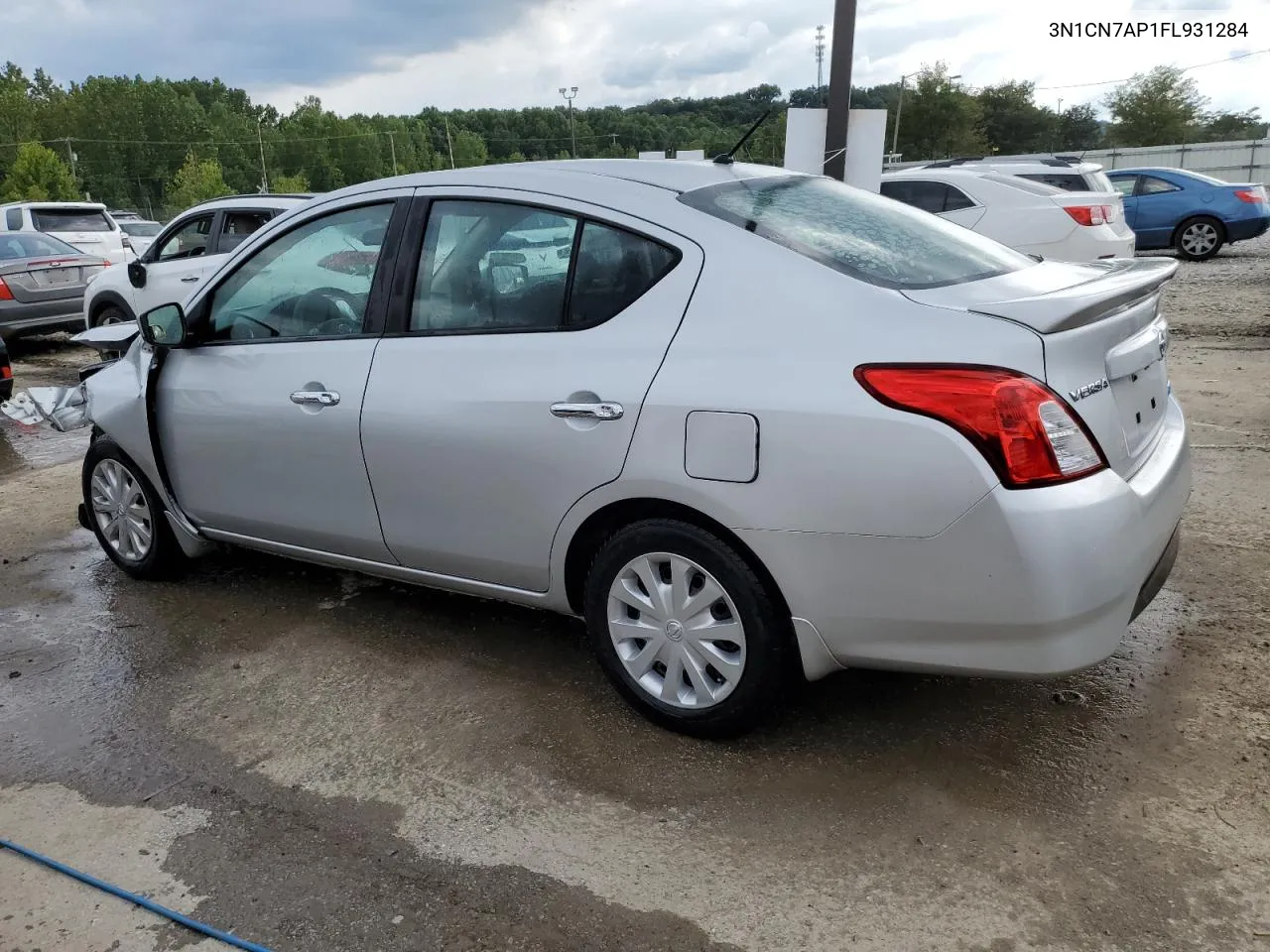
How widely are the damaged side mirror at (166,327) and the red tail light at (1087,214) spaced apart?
939 centimetres

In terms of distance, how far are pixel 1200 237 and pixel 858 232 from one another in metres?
15.2

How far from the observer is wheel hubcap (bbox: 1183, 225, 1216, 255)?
15.5 m

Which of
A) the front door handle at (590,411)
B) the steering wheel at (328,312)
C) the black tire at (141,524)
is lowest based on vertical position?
the black tire at (141,524)

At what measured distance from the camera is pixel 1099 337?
254cm

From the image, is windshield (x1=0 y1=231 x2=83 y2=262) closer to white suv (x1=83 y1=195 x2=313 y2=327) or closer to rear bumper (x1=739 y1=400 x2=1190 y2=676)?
white suv (x1=83 y1=195 x2=313 y2=327)

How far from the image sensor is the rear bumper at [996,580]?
2.35 metres

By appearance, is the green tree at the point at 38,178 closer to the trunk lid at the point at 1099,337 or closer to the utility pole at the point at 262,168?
the utility pole at the point at 262,168

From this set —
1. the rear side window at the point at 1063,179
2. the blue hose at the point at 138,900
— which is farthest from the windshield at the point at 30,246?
the rear side window at the point at 1063,179

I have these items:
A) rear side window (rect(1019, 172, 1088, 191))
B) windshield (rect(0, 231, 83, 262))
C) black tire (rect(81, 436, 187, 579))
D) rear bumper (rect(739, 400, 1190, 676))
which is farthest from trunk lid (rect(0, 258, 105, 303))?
rear side window (rect(1019, 172, 1088, 191))

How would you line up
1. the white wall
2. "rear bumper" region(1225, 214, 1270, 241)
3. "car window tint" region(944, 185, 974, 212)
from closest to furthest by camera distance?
the white wall < "car window tint" region(944, 185, 974, 212) < "rear bumper" region(1225, 214, 1270, 241)

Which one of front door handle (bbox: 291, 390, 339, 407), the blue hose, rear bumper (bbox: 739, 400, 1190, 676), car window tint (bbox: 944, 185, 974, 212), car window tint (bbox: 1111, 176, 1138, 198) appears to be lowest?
the blue hose

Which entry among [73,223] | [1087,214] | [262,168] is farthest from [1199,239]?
[262,168]

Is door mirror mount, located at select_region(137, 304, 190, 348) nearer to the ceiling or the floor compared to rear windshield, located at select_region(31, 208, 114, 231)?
nearer to the floor

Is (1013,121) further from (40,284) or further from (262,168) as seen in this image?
(40,284)
